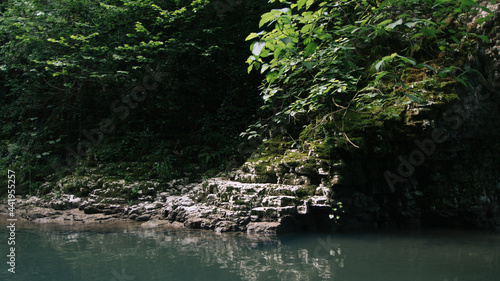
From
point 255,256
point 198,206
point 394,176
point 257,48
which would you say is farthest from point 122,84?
point 257,48

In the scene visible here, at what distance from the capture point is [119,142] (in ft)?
29.8

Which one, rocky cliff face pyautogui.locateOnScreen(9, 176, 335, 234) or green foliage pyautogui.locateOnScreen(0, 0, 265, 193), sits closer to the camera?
rocky cliff face pyautogui.locateOnScreen(9, 176, 335, 234)

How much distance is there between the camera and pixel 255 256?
3.98 metres

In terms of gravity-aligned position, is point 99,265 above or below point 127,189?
below

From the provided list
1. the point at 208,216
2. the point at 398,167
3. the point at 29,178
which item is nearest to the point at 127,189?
the point at 208,216

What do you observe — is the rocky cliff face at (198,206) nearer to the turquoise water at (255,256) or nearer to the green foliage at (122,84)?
the turquoise water at (255,256)

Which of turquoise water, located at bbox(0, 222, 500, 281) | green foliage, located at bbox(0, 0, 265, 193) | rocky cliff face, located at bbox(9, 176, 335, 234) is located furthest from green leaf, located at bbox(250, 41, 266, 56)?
Result: green foliage, located at bbox(0, 0, 265, 193)

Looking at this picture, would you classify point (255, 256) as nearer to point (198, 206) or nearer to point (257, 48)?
point (198, 206)

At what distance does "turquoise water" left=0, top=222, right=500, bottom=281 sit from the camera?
334 cm

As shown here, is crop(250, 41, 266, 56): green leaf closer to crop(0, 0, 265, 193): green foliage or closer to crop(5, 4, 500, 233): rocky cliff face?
crop(5, 4, 500, 233): rocky cliff face

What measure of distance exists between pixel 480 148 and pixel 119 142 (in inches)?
334

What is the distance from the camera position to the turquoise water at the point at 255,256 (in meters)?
3.34

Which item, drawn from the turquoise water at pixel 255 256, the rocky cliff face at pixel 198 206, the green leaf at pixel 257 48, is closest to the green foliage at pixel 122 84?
the rocky cliff face at pixel 198 206

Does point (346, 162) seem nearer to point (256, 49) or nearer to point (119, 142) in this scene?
point (256, 49)
